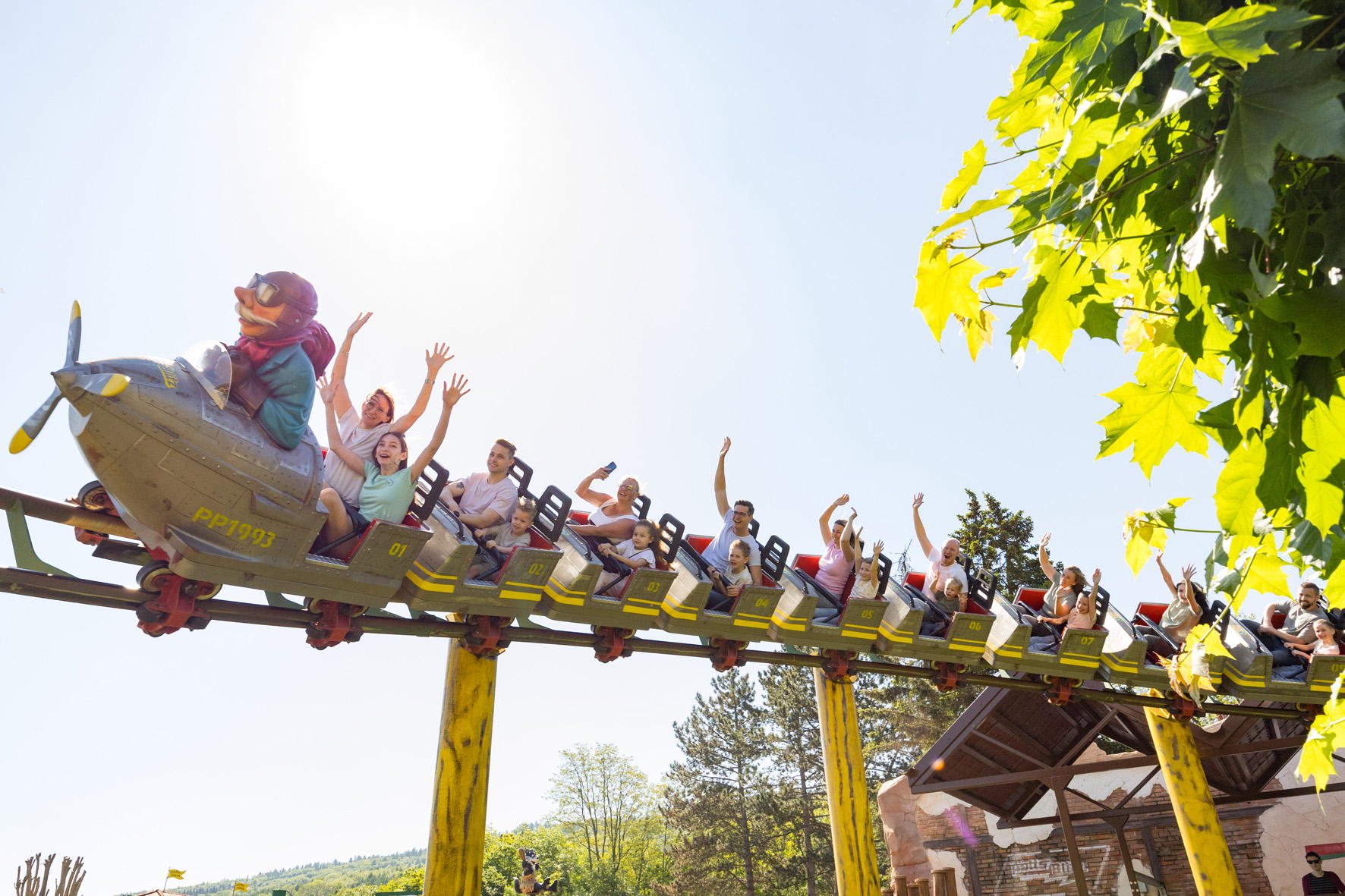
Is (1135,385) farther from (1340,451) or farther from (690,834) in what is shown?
(690,834)

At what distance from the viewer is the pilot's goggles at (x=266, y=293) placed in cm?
405

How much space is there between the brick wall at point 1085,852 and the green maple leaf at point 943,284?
13587mm

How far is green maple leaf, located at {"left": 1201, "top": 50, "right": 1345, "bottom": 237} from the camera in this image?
935 mm

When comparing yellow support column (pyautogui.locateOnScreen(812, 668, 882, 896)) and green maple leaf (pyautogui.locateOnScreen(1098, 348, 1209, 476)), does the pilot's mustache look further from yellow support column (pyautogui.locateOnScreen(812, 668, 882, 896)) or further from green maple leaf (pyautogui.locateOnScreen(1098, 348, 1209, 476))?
yellow support column (pyautogui.locateOnScreen(812, 668, 882, 896))

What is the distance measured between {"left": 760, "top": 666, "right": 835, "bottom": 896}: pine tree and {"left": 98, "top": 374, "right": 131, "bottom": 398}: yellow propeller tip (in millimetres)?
28890

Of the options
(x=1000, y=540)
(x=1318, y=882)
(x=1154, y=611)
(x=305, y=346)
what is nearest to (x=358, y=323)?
(x=305, y=346)

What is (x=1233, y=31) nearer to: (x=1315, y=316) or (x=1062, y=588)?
(x=1315, y=316)

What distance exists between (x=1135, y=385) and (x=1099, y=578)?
24.9 ft

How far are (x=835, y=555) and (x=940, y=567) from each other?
1168 millimetres

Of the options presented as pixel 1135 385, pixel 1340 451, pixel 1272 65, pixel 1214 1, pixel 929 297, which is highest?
pixel 1214 1

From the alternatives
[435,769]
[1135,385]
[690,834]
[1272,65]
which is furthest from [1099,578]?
[690,834]

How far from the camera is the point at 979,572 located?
7.50 metres

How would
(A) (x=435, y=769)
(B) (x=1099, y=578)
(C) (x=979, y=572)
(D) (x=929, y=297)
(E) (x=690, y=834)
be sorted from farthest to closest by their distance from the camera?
(E) (x=690, y=834), (B) (x=1099, y=578), (C) (x=979, y=572), (A) (x=435, y=769), (D) (x=929, y=297)

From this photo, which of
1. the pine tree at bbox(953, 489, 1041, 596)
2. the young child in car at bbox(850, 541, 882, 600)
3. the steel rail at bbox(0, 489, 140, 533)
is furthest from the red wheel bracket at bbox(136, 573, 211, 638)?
the pine tree at bbox(953, 489, 1041, 596)
